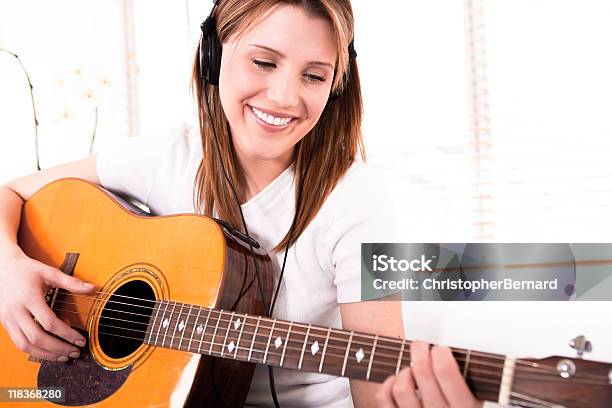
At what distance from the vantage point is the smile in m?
1.05

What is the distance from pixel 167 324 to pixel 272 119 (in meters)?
0.37

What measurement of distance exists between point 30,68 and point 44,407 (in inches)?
52.3

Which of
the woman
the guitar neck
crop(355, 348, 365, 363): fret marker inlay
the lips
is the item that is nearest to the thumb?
the woman

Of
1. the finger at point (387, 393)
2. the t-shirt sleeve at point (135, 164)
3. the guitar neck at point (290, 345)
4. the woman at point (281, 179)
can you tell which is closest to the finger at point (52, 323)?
the woman at point (281, 179)

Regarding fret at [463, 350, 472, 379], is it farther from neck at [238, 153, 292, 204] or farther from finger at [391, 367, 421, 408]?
neck at [238, 153, 292, 204]

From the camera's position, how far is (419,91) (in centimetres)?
174

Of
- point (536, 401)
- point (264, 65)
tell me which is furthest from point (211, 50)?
point (536, 401)

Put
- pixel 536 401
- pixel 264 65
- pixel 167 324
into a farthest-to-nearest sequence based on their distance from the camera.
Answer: pixel 264 65 < pixel 167 324 < pixel 536 401

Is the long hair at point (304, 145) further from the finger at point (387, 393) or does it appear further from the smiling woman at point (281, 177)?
the finger at point (387, 393)

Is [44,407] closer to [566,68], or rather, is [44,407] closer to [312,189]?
[312,189]

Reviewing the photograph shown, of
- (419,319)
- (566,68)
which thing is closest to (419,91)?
(566,68)

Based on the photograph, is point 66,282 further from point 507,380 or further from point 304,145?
point 507,380

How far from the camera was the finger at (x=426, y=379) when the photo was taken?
0.70 meters

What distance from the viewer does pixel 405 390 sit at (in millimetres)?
716
